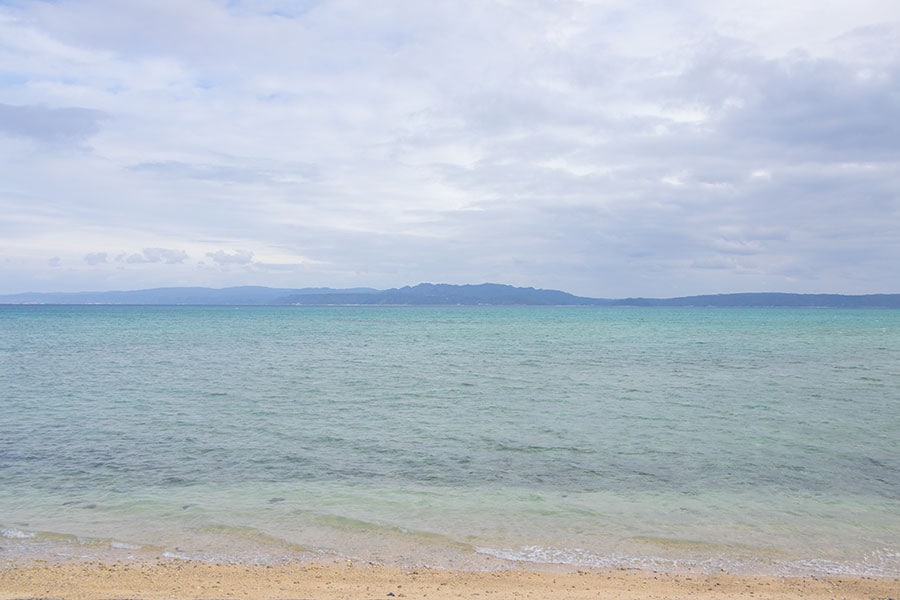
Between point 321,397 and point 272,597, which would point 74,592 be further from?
point 321,397

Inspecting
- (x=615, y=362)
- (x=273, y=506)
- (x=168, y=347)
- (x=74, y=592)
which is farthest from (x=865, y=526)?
(x=168, y=347)

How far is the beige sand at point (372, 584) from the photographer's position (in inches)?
287

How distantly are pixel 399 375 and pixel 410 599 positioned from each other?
22923 mm

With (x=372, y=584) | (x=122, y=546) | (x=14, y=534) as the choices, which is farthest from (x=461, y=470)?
(x=14, y=534)

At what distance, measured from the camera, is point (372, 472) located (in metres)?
12.9

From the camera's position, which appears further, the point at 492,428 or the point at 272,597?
the point at 492,428

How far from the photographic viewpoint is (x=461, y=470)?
1305cm

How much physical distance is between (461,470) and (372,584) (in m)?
5.46

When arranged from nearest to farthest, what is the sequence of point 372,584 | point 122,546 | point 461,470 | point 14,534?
1. point 372,584
2. point 122,546
3. point 14,534
4. point 461,470

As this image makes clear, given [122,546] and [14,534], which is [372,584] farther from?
[14,534]

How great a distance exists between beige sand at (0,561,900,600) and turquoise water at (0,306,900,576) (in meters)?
0.43

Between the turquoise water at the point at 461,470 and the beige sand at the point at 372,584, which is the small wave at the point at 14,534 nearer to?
the turquoise water at the point at 461,470

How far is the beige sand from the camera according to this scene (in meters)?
7.28

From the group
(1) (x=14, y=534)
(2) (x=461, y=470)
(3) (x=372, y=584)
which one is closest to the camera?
(3) (x=372, y=584)
